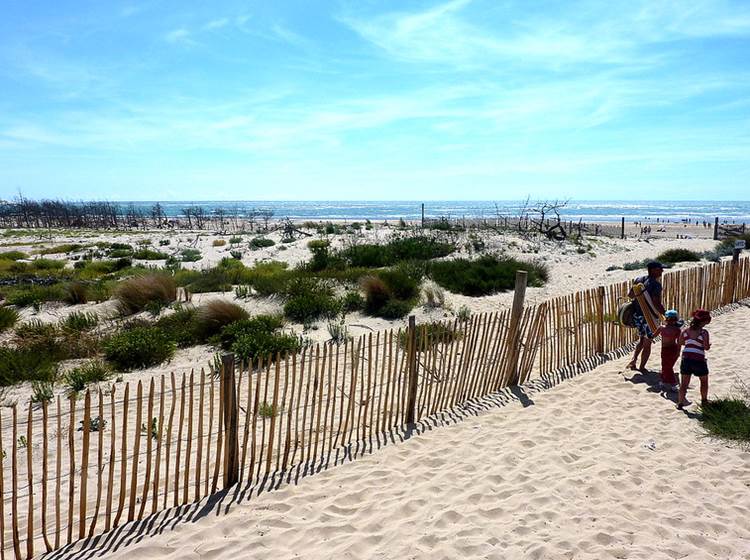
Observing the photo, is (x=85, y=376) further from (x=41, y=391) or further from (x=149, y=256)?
(x=149, y=256)

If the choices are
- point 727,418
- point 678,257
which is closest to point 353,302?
point 727,418

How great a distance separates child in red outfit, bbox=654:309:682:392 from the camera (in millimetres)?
6191

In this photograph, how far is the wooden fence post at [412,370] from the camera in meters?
5.36

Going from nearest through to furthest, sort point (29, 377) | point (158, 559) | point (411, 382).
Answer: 1. point (158, 559)
2. point (411, 382)
3. point (29, 377)

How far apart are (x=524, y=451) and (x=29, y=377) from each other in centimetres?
696

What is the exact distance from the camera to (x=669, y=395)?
614 cm

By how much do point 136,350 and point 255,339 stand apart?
6.18 feet

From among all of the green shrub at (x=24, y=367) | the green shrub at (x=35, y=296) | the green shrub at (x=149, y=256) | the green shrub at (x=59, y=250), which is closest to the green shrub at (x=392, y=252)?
the green shrub at (x=35, y=296)

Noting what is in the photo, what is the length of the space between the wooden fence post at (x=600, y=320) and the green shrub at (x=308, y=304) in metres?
5.23

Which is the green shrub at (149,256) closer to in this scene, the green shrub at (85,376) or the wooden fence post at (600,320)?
the green shrub at (85,376)

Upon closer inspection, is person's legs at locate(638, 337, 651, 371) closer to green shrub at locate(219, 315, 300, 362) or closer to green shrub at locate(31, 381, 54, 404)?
green shrub at locate(219, 315, 300, 362)

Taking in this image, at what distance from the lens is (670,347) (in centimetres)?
630

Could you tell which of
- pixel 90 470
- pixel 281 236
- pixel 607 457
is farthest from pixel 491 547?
Answer: pixel 281 236

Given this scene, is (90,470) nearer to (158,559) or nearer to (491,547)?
(158,559)
